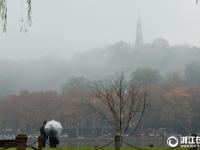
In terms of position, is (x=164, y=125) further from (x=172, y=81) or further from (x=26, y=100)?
(x=26, y=100)

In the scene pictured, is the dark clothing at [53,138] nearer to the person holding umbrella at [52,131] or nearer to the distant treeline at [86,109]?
the person holding umbrella at [52,131]

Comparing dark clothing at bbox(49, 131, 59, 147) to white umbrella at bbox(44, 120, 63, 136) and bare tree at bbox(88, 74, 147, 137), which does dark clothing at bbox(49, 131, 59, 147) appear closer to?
white umbrella at bbox(44, 120, 63, 136)

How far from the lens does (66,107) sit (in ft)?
312

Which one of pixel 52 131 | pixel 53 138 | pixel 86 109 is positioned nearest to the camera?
pixel 52 131

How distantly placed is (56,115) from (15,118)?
419 inches

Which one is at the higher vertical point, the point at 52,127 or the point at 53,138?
the point at 52,127

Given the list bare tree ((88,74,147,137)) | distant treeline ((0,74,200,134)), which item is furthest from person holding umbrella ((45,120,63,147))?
distant treeline ((0,74,200,134))

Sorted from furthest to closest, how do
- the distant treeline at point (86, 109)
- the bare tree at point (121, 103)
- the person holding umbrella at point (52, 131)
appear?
the distant treeline at point (86, 109), the bare tree at point (121, 103), the person holding umbrella at point (52, 131)

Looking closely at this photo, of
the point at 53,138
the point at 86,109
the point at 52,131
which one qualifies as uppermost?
the point at 86,109

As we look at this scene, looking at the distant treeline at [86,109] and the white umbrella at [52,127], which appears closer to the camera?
the white umbrella at [52,127]

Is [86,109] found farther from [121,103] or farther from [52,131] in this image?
[52,131]

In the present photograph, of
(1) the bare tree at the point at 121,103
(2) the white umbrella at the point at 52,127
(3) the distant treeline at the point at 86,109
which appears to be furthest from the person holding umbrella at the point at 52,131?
(3) the distant treeline at the point at 86,109

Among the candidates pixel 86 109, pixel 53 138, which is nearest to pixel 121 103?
pixel 53 138

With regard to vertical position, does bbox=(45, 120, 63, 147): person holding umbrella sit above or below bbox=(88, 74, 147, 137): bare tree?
below
